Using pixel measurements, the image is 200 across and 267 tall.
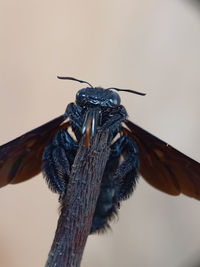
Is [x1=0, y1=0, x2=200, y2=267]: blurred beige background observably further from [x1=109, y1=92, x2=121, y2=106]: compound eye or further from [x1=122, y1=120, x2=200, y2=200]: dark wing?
[x1=109, y1=92, x2=121, y2=106]: compound eye

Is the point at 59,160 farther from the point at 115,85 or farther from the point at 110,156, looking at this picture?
the point at 115,85

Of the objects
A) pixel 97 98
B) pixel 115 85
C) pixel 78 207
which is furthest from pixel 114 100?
pixel 115 85

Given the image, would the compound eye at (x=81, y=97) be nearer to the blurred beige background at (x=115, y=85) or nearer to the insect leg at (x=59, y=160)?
the insect leg at (x=59, y=160)

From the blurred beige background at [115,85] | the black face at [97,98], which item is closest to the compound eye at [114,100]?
the black face at [97,98]

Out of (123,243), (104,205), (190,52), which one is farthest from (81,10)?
(104,205)

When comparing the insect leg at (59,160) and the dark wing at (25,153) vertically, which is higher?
the dark wing at (25,153)

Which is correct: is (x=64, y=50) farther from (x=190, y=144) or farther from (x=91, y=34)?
(x=190, y=144)
